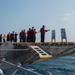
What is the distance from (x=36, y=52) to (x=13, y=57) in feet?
10.5

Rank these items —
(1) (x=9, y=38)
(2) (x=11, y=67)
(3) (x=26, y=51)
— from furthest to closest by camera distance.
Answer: (1) (x=9, y=38), (3) (x=26, y=51), (2) (x=11, y=67)

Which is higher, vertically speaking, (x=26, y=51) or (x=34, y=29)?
(x=34, y=29)

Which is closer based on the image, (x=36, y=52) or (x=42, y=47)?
(x=36, y=52)

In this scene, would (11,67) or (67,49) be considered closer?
(11,67)

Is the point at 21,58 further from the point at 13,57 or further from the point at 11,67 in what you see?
the point at 11,67

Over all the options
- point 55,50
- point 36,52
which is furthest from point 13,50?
A: point 55,50

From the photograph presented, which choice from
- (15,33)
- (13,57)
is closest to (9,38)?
(15,33)

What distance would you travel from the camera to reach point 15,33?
27.9m

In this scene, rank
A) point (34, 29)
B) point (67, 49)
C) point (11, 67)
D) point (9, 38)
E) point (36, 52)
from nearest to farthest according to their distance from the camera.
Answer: point (11, 67) → point (36, 52) → point (67, 49) → point (34, 29) → point (9, 38)

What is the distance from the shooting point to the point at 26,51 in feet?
71.0

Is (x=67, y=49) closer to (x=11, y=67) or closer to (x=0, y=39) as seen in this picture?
(x=0, y=39)

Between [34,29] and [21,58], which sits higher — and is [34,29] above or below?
above

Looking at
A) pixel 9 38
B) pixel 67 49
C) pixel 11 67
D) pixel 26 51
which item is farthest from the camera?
pixel 9 38

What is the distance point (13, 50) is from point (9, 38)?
6.14 m
